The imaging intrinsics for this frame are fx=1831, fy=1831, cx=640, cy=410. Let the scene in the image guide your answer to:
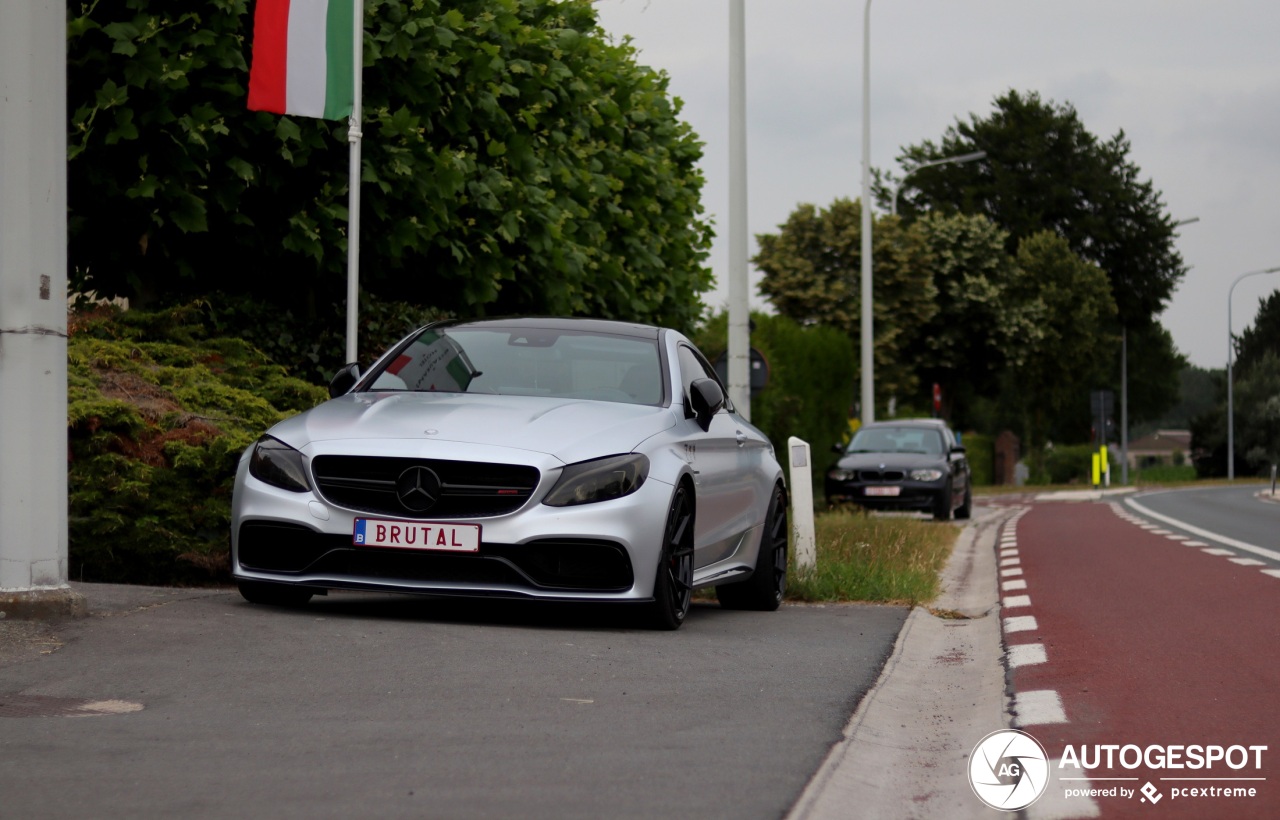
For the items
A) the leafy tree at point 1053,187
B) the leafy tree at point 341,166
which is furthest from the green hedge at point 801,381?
the leafy tree at point 1053,187

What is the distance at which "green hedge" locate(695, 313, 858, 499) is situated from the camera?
87.2 ft

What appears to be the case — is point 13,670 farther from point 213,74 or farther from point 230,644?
point 213,74

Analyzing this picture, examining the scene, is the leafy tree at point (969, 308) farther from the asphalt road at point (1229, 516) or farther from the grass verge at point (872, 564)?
the grass verge at point (872, 564)

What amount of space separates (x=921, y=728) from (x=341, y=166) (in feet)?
30.5

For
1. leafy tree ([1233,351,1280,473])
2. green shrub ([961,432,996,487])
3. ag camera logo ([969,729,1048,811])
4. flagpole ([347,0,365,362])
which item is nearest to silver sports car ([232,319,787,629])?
ag camera logo ([969,729,1048,811])

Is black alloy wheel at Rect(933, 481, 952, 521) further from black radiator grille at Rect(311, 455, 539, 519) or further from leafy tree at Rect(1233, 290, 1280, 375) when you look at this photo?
leafy tree at Rect(1233, 290, 1280, 375)

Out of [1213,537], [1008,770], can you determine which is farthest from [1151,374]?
[1008,770]

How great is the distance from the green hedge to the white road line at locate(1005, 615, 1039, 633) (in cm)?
1406

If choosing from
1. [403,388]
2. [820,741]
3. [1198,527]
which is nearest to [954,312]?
[1198,527]

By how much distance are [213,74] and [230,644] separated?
288 inches

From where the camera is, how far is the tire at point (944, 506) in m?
26.4

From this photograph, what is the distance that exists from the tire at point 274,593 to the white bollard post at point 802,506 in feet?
14.3

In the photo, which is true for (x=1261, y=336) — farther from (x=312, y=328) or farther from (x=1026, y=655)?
(x=1026, y=655)

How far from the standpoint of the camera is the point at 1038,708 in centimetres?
672
